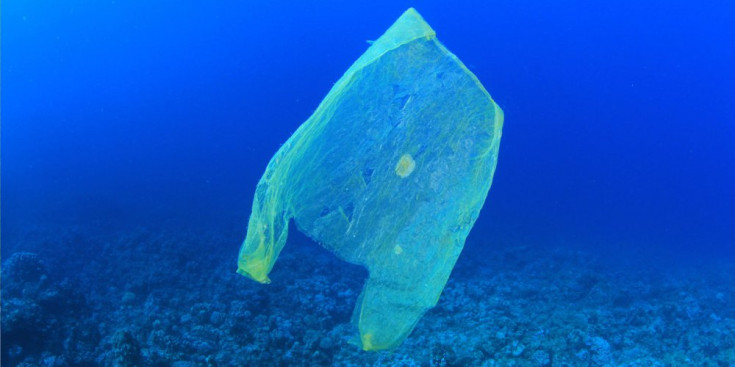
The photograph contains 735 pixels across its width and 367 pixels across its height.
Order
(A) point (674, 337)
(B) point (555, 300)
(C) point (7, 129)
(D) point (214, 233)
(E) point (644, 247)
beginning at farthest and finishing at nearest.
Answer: (C) point (7, 129), (E) point (644, 247), (D) point (214, 233), (B) point (555, 300), (A) point (674, 337)

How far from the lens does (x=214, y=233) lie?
9.73 meters

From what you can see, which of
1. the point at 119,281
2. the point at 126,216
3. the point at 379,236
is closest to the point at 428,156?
the point at 379,236

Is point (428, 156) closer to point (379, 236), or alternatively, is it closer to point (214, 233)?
point (379, 236)

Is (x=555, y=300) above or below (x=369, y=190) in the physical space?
above

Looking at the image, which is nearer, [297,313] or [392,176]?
[392,176]

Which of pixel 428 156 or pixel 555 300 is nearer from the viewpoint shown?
pixel 428 156

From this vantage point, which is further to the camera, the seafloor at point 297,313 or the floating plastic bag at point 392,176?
the seafloor at point 297,313

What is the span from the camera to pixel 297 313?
5.45 metres

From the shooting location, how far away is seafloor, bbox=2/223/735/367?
14.2 ft

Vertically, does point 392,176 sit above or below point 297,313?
above

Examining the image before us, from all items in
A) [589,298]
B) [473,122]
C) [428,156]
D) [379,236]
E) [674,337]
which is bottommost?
[379,236]

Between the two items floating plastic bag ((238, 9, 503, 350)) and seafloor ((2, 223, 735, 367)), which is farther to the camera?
seafloor ((2, 223, 735, 367))

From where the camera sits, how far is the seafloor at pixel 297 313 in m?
4.34

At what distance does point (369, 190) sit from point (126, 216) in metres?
10.7
